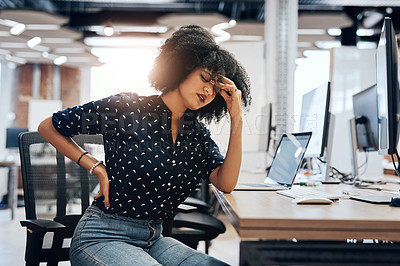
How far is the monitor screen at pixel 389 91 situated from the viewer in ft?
4.27

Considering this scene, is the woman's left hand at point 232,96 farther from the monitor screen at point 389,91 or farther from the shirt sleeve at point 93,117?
the monitor screen at point 389,91

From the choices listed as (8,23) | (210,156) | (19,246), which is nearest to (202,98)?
(210,156)

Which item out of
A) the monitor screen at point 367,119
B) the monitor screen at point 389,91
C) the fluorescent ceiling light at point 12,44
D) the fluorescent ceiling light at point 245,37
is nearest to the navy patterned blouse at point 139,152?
the monitor screen at point 389,91

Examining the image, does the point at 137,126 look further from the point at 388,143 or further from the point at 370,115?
the point at 370,115

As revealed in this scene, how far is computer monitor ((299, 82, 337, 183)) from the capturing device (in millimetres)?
2133

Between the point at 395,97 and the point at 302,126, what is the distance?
1373 mm

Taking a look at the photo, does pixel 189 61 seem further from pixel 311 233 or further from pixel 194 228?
pixel 194 228

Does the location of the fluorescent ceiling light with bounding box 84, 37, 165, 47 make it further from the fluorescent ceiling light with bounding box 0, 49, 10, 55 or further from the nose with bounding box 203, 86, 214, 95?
the nose with bounding box 203, 86, 214, 95

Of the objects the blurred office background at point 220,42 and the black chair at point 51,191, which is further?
the blurred office background at point 220,42

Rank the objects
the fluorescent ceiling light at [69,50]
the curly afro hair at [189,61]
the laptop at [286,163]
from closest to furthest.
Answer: the curly afro hair at [189,61]
the laptop at [286,163]
the fluorescent ceiling light at [69,50]

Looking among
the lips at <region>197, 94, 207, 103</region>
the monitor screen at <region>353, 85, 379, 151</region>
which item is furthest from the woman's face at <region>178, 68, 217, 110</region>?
the monitor screen at <region>353, 85, 379, 151</region>

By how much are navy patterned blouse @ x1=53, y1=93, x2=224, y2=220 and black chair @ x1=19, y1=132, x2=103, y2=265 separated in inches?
14.3

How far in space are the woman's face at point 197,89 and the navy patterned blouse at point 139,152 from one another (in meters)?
0.10

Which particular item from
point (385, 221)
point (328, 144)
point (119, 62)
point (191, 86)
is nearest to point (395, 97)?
point (385, 221)
